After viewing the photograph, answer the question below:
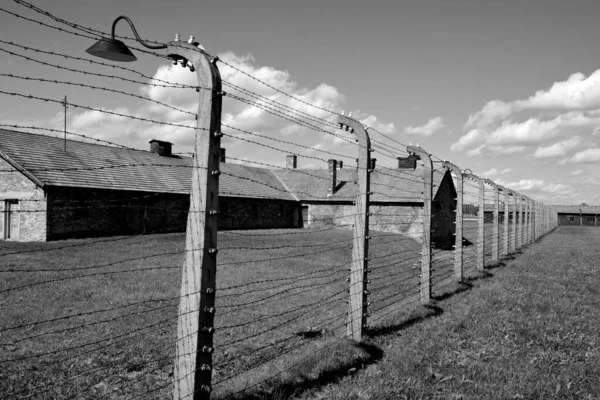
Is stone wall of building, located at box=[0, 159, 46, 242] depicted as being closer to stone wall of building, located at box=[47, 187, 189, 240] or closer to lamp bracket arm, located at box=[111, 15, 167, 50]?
stone wall of building, located at box=[47, 187, 189, 240]

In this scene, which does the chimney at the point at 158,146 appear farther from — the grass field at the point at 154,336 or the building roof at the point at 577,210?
the building roof at the point at 577,210

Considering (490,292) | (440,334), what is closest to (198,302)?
(440,334)

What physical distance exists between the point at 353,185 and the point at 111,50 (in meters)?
32.8

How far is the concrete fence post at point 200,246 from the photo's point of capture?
3.62 meters

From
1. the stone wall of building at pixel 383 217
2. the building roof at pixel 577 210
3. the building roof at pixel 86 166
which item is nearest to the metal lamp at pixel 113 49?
the building roof at pixel 86 166

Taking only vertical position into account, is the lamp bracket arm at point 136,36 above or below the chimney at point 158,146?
below

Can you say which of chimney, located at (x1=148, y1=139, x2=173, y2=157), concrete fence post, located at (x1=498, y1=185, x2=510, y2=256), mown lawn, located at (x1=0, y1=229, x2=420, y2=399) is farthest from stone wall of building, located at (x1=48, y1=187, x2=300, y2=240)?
concrete fence post, located at (x1=498, y1=185, x2=510, y2=256)

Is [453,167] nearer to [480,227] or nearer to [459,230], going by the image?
[459,230]

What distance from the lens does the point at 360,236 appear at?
21.6ft

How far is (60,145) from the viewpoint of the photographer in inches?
1003

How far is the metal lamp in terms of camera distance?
3.65 metres

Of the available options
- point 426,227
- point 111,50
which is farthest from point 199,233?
point 426,227

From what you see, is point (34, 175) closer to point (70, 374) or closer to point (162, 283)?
point (162, 283)

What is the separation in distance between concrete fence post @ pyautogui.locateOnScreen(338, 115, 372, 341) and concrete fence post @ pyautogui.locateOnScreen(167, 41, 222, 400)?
3137mm
